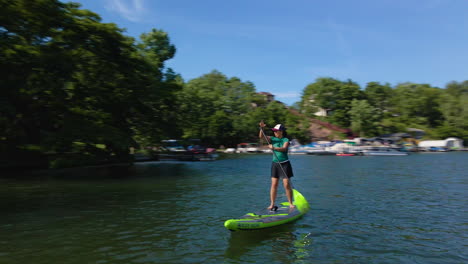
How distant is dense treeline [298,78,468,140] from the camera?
308 ft

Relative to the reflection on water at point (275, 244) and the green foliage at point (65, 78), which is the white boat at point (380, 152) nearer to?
the green foliage at point (65, 78)

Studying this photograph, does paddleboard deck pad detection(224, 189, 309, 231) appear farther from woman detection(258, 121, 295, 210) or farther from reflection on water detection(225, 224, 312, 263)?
woman detection(258, 121, 295, 210)

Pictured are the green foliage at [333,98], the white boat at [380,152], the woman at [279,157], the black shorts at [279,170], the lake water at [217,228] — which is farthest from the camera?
the green foliage at [333,98]

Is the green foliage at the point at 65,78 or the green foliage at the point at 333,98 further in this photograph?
the green foliage at the point at 333,98

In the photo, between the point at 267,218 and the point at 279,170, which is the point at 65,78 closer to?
the point at 279,170

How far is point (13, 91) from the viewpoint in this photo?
73.8 ft

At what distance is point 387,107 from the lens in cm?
11300

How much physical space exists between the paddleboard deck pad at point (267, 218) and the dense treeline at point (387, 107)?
87.8m

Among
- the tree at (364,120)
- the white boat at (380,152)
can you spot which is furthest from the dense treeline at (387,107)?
the white boat at (380,152)

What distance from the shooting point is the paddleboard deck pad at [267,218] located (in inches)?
359

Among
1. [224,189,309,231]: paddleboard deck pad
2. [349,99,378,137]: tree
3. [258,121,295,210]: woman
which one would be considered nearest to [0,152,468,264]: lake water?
[224,189,309,231]: paddleboard deck pad

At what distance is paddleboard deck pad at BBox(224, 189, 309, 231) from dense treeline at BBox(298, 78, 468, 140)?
87.8 meters

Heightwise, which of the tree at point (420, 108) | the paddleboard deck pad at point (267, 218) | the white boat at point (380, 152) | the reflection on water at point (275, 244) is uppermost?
the tree at point (420, 108)

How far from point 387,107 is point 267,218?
115792mm
